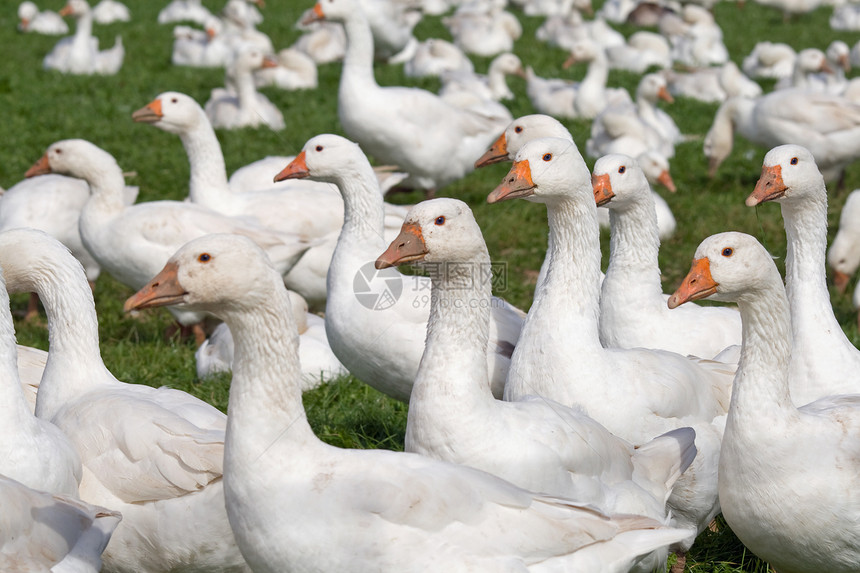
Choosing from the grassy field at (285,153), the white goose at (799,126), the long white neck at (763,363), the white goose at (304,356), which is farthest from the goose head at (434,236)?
the white goose at (799,126)

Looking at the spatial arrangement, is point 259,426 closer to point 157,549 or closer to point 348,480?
point 348,480

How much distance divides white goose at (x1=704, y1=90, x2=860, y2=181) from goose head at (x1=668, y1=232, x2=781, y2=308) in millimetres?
8538

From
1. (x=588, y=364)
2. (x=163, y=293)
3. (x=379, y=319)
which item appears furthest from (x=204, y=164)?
(x=163, y=293)

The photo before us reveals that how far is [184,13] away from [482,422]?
22339mm

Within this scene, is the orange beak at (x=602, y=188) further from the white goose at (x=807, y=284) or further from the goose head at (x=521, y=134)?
the white goose at (x=807, y=284)

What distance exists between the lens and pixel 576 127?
1528 centimetres

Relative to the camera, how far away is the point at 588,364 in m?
4.94

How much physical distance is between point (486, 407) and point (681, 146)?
11.5 meters

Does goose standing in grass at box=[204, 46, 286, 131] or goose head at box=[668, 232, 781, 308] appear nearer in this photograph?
goose head at box=[668, 232, 781, 308]

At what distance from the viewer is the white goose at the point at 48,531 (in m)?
3.58

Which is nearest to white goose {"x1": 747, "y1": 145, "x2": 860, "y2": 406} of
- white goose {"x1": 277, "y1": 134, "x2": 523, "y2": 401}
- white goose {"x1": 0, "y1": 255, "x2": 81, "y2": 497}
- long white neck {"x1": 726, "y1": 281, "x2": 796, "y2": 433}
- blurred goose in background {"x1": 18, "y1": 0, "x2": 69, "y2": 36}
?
long white neck {"x1": 726, "y1": 281, "x2": 796, "y2": 433}

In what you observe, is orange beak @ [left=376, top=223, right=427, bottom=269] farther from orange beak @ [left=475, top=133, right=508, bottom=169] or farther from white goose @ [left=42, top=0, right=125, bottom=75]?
white goose @ [left=42, top=0, right=125, bottom=75]

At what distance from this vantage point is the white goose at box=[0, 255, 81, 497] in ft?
13.1

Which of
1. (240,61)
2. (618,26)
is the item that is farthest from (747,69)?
(240,61)
